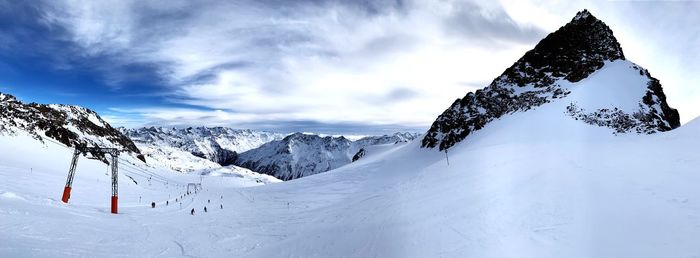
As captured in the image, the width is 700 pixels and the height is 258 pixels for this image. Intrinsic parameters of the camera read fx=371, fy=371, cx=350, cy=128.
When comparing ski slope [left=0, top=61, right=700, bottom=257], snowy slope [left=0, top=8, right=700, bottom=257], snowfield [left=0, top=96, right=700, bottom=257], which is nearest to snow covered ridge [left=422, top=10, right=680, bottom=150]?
snowy slope [left=0, top=8, right=700, bottom=257]

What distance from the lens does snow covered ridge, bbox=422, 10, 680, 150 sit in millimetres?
69875

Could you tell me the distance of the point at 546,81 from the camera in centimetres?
7812

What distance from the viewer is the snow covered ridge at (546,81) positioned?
6988 centimetres

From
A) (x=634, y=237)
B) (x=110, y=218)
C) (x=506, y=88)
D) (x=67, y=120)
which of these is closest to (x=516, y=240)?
(x=634, y=237)

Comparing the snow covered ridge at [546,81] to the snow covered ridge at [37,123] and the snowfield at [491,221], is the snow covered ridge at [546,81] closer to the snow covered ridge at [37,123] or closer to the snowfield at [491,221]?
the snowfield at [491,221]

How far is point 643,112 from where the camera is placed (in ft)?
189

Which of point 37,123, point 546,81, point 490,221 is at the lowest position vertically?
point 490,221

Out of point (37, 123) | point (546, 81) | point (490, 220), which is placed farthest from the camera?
point (37, 123)

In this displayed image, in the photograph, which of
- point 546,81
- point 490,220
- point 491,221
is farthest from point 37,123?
point 491,221

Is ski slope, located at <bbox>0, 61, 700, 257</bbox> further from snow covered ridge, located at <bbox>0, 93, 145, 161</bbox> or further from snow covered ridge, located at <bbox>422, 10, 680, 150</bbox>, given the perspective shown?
snow covered ridge, located at <bbox>422, 10, 680, 150</bbox>

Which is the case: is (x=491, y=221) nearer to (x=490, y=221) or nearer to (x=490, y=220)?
(x=490, y=221)

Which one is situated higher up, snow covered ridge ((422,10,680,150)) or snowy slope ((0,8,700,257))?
snow covered ridge ((422,10,680,150))

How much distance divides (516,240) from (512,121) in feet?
177

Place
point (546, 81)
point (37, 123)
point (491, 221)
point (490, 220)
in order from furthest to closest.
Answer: point (37, 123) < point (546, 81) < point (490, 220) < point (491, 221)
